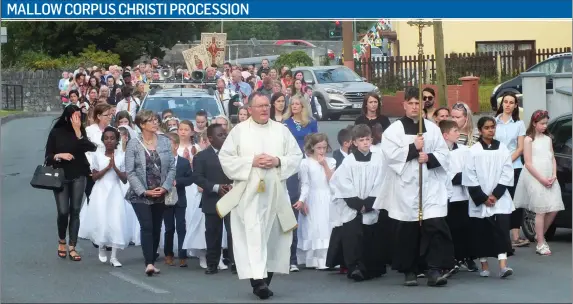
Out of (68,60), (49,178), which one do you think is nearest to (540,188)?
(49,178)

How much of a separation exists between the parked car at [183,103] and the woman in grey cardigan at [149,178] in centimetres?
697

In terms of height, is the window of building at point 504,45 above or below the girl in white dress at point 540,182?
above

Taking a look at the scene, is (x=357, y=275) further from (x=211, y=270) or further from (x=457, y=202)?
(x=211, y=270)

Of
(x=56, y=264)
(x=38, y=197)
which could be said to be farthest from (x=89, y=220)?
(x=38, y=197)

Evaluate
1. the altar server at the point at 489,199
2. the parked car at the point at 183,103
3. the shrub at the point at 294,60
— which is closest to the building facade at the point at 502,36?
the shrub at the point at 294,60

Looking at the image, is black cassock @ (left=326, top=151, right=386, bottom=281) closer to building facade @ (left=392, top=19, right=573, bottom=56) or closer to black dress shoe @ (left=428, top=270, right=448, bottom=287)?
black dress shoe @ (left=428, top=270, right=448, bottom=287)

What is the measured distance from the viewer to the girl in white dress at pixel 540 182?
1388 cm

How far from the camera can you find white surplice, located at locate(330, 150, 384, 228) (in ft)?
40.0

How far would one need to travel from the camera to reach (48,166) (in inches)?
534

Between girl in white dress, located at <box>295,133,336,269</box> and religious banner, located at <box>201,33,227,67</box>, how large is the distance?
18330 millimetres

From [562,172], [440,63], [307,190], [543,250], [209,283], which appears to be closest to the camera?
[209,283]

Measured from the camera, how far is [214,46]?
31.6 m

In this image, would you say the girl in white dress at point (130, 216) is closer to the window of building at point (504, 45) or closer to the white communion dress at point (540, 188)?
the white communion dress at point (540, 188)

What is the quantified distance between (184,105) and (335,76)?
609 inches
